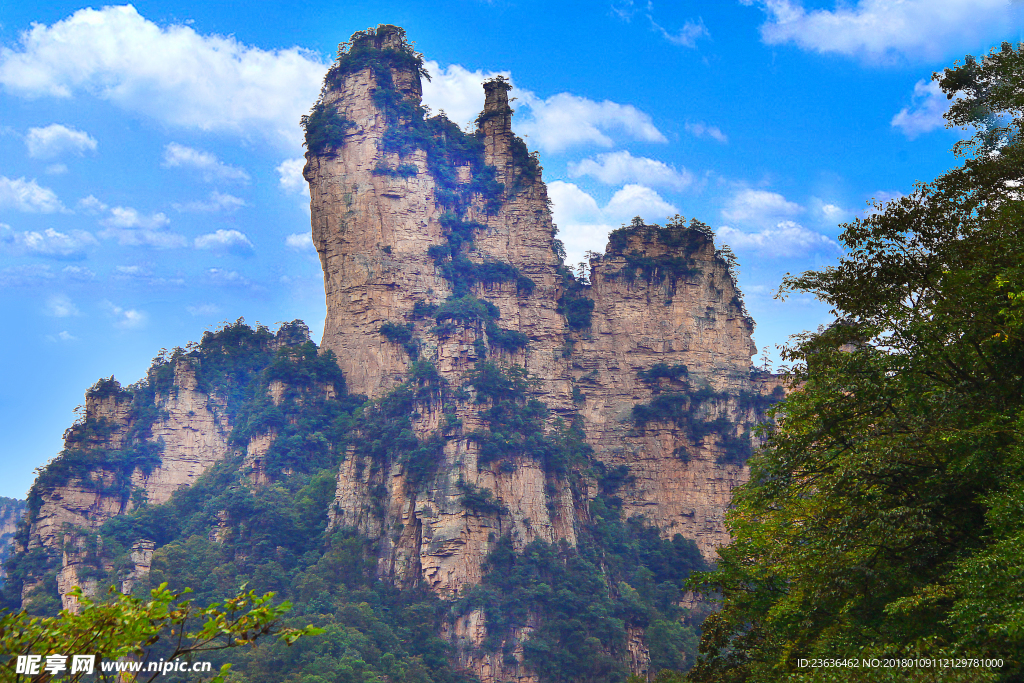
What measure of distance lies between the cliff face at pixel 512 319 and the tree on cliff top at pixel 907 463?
1380 inches

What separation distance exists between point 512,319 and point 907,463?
46.2m

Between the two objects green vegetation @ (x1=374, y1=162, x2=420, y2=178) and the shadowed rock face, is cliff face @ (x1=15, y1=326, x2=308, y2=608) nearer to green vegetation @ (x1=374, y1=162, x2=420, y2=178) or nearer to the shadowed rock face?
Result: the shadowed rock face

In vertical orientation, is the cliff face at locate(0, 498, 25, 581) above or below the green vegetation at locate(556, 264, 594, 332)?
below

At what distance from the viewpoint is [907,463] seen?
41.8 ft

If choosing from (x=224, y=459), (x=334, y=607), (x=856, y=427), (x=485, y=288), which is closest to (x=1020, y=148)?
(x=856, y=427)

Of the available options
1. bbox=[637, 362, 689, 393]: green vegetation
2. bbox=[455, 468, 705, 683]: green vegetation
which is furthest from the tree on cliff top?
bbox=[637, 362, 689, 393]: green vegetation

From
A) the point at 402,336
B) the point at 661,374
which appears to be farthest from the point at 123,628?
the point at 661,374

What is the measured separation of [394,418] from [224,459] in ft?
43.8

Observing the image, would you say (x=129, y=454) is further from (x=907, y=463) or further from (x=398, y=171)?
(x=907, y=463)

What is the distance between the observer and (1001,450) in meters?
11.6

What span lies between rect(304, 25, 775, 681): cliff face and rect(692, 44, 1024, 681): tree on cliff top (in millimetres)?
35059

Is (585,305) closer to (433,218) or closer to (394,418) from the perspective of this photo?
(433,218)

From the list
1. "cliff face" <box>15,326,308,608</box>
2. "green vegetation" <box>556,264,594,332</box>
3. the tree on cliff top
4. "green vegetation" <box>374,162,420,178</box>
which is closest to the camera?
the tree on cliff top

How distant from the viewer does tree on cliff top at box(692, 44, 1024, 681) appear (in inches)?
427
